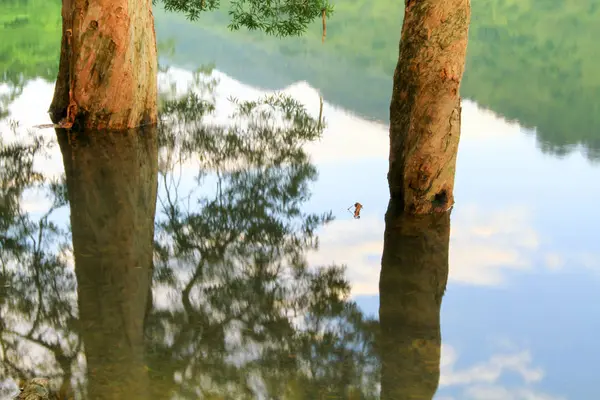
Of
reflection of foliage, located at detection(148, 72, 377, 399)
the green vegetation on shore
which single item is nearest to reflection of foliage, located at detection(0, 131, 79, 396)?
reflection of foliage, located at detection(148, 72, 377, 399)

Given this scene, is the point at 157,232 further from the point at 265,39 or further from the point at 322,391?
the point at 265,39

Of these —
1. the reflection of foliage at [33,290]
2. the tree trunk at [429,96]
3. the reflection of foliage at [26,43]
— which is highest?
the reflection of foliage at [26,43]

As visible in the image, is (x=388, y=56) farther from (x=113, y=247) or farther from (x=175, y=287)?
(x=175, y=287)

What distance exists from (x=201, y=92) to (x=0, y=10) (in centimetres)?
2792

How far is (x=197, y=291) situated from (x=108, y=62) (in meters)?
6.23

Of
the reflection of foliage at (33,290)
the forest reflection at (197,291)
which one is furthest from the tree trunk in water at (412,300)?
the reflection of foliage at (33,290)

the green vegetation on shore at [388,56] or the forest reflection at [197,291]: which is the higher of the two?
the green vegetation on shore at [388,56]

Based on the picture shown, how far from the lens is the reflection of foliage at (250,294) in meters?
5.33

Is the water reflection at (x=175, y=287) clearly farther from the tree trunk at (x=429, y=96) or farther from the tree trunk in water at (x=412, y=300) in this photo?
the tree trunk at (x=429, y=96)

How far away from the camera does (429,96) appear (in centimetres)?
842

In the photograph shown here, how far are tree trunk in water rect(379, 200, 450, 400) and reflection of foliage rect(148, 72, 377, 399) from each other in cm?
16

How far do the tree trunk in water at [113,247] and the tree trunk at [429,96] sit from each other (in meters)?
2.73

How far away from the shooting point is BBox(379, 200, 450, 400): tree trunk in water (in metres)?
5.35

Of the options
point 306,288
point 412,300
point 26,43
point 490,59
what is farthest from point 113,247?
point 490,59
